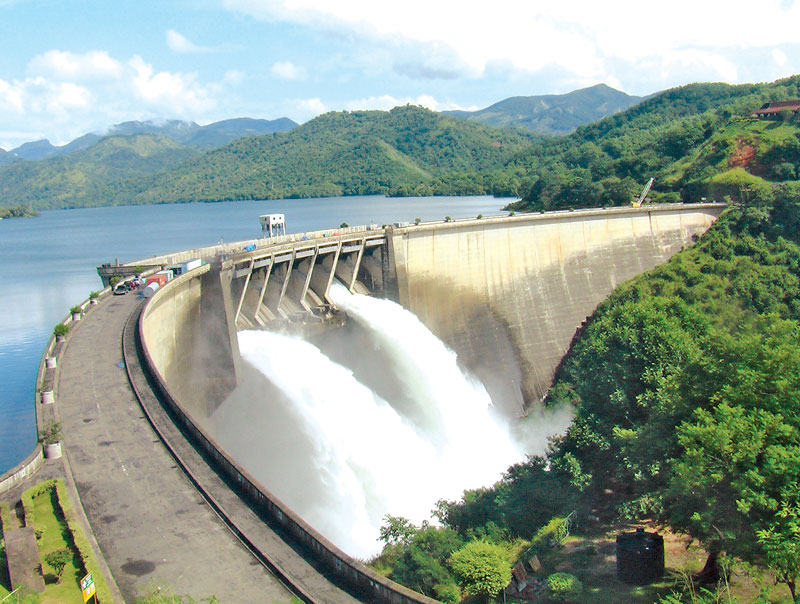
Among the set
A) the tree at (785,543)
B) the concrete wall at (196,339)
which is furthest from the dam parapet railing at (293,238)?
the tree at (785,543)

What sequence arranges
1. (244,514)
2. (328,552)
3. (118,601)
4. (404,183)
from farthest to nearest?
(404,183) → (244,514) → (328,552) → (118,601)

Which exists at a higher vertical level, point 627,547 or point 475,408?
point 627,547

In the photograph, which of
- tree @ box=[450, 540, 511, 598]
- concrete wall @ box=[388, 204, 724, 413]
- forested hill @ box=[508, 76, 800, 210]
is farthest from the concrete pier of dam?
tree @ box=[450, 540, 511, 598]

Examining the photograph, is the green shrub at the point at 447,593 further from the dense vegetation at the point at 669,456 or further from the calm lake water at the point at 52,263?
the calm lake water at the point at 52,263

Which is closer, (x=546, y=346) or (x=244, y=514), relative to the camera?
(x=244, y=514)

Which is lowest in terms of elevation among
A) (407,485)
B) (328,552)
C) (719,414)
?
(407,485)

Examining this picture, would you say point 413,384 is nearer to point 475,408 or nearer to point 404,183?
point 475,408

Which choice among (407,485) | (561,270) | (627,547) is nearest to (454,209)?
(561,270)

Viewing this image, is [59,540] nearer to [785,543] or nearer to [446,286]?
[785,543]
